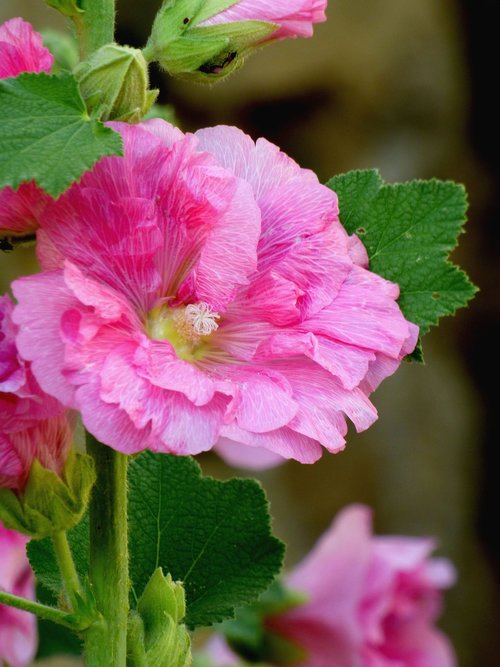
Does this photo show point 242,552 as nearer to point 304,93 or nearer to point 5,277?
point 5,277

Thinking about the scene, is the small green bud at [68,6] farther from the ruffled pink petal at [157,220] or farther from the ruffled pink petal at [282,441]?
the ruffled pink petal at [282,441]

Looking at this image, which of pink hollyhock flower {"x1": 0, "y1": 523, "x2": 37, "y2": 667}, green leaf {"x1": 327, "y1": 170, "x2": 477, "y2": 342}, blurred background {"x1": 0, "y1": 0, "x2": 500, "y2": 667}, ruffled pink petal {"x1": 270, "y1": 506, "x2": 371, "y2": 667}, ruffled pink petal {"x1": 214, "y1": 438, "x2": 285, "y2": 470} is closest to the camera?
green leaf {"x1": 327, "y1": 170, "x2": 477, "y2": 342}

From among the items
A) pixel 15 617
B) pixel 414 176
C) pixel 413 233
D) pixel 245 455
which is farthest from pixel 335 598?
pixel 414 176

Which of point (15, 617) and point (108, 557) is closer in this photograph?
point (108, 557)

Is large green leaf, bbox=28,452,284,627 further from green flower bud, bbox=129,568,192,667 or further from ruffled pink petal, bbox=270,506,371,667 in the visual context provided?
ruffled pink petal, bbox=270,506,371,667

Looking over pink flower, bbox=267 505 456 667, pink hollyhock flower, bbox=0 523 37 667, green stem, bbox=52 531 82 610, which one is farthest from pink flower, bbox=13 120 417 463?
pink flower, bbox=267 505 456 667

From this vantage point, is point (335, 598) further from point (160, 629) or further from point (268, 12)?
point (268, 12)
